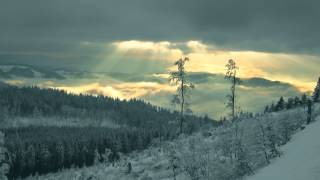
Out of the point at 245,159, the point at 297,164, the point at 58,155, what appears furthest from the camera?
the point at 58,155

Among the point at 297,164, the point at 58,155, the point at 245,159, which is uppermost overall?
the point at 297,164

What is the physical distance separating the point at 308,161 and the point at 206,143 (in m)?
24.6

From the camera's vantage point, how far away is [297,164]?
63.0 ft

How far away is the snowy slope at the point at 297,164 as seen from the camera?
57.6 ft

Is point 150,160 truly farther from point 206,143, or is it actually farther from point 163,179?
point 163,179

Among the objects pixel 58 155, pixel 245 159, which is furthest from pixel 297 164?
pixel 58 155

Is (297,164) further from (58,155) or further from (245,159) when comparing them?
(58,155)

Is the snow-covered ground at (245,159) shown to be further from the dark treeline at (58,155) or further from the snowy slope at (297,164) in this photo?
the dark treeline at (58,155)

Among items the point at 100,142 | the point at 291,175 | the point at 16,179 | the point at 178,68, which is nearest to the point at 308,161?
the point at 291,175

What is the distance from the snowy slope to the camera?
17.5 meters

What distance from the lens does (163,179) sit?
33.6 m

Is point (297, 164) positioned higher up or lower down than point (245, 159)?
higher up

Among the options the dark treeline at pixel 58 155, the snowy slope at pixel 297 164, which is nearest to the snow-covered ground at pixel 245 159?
the snowy slope at pixel 297 164

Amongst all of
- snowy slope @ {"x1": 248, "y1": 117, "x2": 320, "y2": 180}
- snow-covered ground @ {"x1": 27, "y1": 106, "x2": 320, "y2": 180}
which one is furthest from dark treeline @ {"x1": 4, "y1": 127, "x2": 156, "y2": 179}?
snowy slope @ {"x1": 248, "y1": 117, "x2": 320, "y2": 180}
